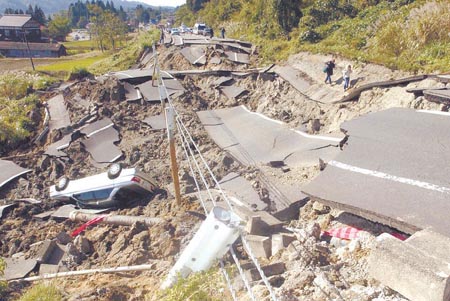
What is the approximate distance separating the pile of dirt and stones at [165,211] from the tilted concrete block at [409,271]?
22 cm

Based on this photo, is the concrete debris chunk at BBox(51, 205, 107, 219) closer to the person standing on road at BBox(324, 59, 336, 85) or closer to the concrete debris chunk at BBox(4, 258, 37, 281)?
the concrete debris chunk at BBox(4, 258, 37, 281)

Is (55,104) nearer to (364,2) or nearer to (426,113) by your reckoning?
(426,113)

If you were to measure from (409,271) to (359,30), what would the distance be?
61.9 feet

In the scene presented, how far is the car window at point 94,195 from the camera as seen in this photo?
38.5 feet

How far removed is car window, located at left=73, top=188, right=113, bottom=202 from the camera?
1175 centimetres

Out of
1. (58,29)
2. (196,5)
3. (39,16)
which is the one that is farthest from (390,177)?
(39,16)

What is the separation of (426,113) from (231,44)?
1960cm

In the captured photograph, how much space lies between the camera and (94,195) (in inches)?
472

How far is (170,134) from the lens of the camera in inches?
320

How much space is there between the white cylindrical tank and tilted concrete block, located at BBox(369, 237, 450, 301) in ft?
5.91

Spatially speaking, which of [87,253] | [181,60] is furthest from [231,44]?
[87,253]

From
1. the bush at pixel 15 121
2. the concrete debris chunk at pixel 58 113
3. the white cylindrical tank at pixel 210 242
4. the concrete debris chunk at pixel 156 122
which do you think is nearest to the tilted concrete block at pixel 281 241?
the white cylindrical tank at pixel 210 242

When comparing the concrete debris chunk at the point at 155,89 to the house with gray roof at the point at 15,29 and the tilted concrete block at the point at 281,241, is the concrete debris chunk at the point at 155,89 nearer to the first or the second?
the tilted concrete block at the point at 281,241

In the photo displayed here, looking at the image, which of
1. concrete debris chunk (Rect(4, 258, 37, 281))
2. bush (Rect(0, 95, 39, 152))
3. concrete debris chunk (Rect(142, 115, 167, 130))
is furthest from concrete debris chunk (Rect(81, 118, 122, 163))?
concrete debris chunk (Rect(4, 258, 37, 281))
